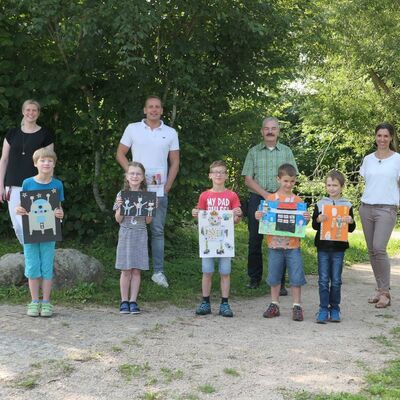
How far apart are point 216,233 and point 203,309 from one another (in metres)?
0.78

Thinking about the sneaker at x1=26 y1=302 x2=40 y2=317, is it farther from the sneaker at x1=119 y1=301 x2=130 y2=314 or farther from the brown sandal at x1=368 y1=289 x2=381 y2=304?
the brown sandal at x1=368 y1=289 x2=381 y2=304

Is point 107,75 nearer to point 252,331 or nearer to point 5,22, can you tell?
point 5,22

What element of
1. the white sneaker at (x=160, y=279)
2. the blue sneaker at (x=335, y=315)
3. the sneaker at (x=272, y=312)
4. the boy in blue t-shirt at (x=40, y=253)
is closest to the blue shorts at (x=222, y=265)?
the sneaker at (x=272, y=312)

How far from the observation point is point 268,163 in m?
7.02

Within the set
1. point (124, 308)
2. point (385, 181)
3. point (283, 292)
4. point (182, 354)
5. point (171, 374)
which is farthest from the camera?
point (283, 292)

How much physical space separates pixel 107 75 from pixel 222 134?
5.85 feet

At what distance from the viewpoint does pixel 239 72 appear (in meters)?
7.89

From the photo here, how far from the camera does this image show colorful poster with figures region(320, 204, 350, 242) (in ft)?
19.2

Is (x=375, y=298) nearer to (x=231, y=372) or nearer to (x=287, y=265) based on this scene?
(x=287, y=265)

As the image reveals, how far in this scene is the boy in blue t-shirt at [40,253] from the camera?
5.68 m

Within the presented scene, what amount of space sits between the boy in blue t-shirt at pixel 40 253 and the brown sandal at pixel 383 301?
362 centimetres

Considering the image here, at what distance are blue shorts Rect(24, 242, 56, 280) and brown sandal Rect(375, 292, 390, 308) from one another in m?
3.64

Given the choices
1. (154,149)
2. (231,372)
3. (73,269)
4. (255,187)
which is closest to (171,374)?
(231,372)

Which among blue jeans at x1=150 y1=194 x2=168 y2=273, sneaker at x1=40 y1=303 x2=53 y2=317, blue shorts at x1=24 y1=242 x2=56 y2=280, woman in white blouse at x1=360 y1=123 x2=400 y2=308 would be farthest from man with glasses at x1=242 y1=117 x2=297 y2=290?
sneaker at x1=40 y1=303 x2=53 y2=317
